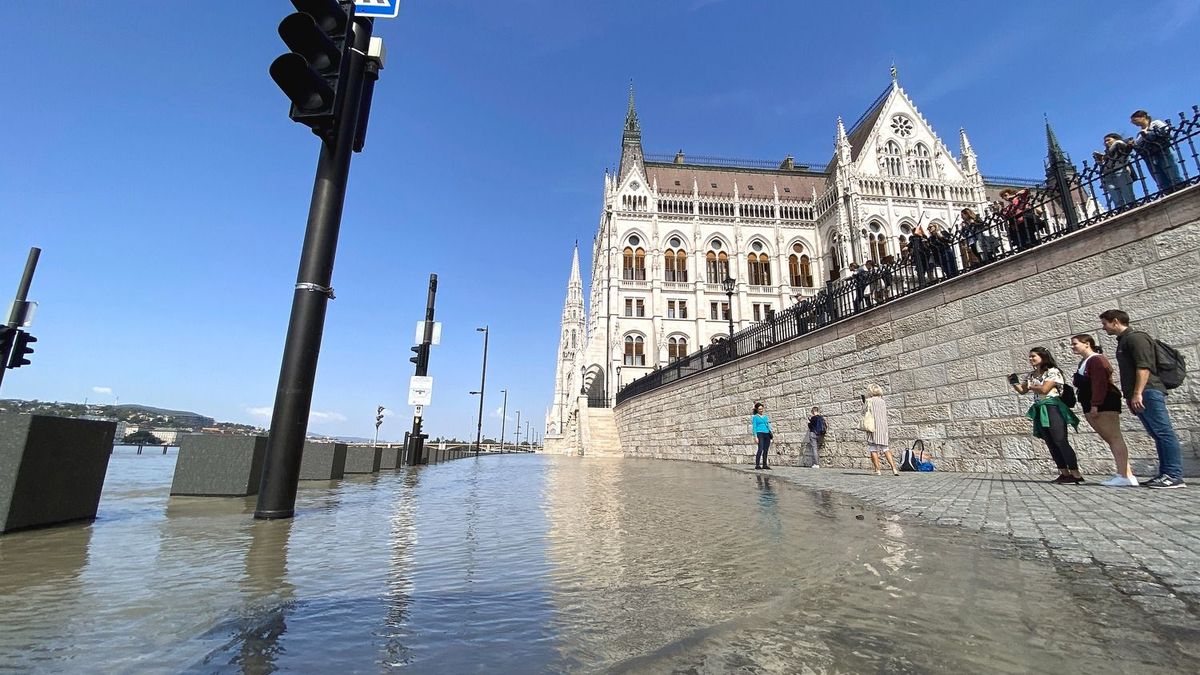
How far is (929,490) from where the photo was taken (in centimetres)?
595

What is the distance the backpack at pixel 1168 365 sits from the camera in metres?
5.25

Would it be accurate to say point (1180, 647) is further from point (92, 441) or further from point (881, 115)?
point (881, 115)

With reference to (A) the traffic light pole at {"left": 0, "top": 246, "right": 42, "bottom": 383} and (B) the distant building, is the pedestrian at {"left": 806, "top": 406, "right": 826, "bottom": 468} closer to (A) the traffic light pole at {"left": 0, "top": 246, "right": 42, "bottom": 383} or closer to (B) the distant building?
(A) the traffic light pole at {"left": 0, "top": 246, "right": 42, "bottom": 383}

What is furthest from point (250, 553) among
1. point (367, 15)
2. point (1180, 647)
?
point (367, 15)

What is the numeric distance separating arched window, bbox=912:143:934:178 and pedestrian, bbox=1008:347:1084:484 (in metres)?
46.9

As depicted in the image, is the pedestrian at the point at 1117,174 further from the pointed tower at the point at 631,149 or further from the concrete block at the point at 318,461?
the pointed tower at the point at 631,149

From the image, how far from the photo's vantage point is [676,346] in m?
45.1

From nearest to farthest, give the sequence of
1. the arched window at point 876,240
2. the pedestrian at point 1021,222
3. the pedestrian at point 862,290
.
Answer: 1. the pedestrian at point 1021,222
2. the pedestrian at point 862,290
3. the arched window at point 876,240

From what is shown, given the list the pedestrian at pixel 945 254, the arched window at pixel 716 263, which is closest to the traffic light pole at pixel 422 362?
the pedestrian at pixel 945 254

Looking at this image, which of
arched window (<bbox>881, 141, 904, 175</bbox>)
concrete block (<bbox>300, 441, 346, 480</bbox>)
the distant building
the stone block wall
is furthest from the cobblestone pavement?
arched window (<bbox>881, 141, 904, 175</bbox>)

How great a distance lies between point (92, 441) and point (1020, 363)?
11230 mm

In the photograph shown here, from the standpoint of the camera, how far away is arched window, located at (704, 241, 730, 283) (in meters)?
47.3

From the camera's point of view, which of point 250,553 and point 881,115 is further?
point 881,115

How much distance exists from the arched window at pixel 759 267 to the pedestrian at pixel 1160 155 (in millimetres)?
41225
